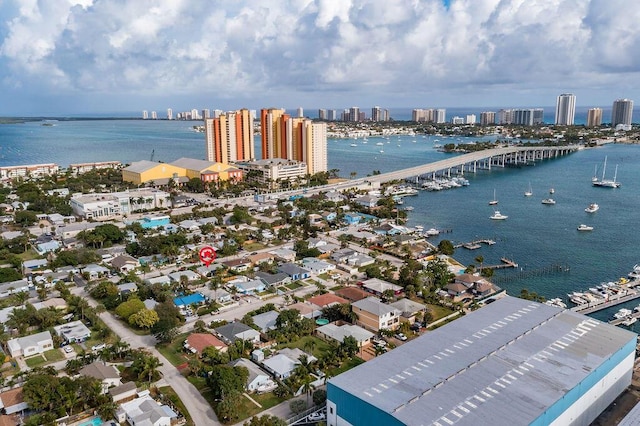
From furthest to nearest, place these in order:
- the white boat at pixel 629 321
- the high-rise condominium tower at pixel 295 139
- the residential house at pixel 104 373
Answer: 1. the high-rise condominium tower at pixel 295 139
2. the white boat at pixel 629 321
3. the residential house at pixel 104 373

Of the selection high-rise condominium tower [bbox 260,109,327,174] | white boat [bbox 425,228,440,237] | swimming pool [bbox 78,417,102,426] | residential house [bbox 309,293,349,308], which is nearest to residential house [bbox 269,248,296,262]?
residential house [bbox 309,293,349,308]

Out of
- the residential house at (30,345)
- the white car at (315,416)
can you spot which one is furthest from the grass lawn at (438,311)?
the residential house at (30,345)

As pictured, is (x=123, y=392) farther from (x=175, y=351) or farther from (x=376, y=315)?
(x=376, y=315)

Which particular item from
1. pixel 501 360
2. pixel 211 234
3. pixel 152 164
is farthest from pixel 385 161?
pixel 501 360

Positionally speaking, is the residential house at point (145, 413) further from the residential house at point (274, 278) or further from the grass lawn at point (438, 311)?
the grass lawn at point (438, 311)

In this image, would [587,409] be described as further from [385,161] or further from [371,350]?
[385,161]

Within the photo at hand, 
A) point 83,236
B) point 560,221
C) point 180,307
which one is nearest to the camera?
point 180,307

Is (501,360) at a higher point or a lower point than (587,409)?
higher
